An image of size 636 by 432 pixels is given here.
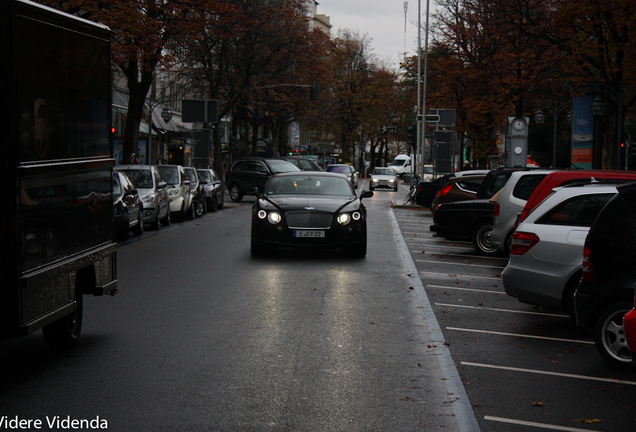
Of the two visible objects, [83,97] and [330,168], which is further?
[330,168]

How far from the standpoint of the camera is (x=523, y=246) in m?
9.05

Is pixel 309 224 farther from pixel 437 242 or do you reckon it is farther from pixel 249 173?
pixel 249 173

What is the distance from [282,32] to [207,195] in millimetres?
19985

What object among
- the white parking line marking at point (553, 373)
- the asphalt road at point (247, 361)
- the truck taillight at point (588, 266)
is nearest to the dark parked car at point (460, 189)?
the asphalt road at point (247, 361)

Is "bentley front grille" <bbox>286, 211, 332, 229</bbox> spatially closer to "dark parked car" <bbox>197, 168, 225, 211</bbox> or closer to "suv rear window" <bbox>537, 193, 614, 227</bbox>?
"suv rear window" <bbox>537, 193, 614, 227</bbox>

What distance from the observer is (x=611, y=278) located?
284 inches

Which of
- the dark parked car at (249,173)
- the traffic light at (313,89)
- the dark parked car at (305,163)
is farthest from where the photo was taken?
the traffic light at (313,89)

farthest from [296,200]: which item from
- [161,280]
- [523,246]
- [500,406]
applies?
→ [500,406]

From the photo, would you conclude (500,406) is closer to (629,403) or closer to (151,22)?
(629,403)

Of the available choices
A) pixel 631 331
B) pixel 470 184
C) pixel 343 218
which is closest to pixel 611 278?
pixel 631 331

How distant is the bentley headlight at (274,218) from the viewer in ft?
48.4

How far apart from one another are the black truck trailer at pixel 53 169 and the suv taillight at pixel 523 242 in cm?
410

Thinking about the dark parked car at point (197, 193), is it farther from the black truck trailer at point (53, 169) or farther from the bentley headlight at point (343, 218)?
the black truck trailer at point (53, 169)

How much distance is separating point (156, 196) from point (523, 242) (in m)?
14.6
